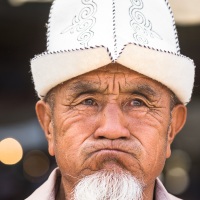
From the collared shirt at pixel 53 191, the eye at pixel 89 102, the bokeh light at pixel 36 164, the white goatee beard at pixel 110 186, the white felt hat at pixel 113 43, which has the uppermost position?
the white felt hat at pixel 113 43

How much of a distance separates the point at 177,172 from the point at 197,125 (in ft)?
4.74

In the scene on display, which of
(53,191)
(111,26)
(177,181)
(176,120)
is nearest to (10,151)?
(177,181)

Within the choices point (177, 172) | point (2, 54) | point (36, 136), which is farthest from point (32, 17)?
point (177, 172)

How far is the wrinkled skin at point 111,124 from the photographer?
2.07 metres

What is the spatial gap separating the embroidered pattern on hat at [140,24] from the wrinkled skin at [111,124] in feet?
0.40

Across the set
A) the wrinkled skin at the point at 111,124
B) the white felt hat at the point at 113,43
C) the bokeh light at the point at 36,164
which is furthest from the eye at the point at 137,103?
the bokeh light at the point at 36,164

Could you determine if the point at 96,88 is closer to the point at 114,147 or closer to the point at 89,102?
the point at 89,102

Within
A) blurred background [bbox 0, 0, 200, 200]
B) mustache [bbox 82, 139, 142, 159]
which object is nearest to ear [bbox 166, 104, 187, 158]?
mustache [bbox 82, 139, 142, 159]

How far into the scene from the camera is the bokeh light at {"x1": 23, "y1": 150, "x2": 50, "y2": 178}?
769 centimetres

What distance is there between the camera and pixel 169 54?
2197 mm

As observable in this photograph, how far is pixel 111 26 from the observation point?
214 centimetres

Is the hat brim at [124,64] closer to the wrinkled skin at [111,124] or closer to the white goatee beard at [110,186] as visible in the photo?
the wrinkled skin at [111,124]

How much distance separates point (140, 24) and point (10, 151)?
16.1 feet

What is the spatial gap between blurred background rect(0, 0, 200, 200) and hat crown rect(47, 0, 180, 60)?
95.4 inches
